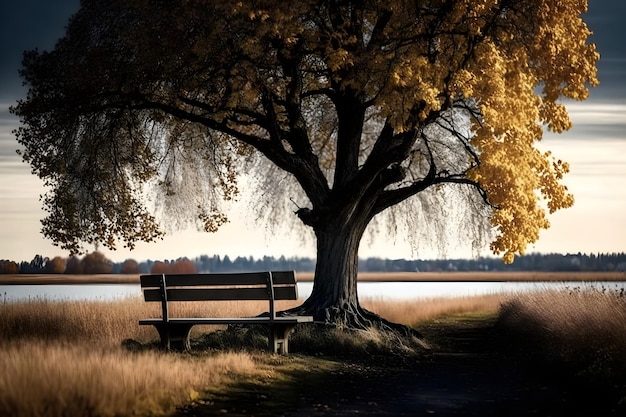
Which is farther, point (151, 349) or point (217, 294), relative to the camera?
point (217, 294)

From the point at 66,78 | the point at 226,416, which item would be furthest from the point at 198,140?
the point at 226,416

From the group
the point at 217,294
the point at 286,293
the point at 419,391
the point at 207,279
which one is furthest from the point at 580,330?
the point at 207,279

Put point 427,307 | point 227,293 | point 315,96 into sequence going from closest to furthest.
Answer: point 227,293
point 315,96
point 427,307

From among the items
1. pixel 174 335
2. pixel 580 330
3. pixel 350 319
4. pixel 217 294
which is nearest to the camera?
pixel 217 294

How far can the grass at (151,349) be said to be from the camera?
9.11m

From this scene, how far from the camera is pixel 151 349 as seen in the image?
42.8 ft

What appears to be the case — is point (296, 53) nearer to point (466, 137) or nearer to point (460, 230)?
point (466, 137)

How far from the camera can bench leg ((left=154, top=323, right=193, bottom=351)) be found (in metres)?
14.6

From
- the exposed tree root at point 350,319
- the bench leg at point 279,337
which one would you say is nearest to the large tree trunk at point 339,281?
the exposed tree root at point 350,319

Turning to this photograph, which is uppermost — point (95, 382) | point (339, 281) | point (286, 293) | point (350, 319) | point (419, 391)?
point (339, 281)

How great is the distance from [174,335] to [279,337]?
5.89 feet

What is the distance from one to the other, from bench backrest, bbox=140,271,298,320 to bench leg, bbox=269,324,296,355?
15.9 inches

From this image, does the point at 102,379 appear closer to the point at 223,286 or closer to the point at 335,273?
the point at 223,286

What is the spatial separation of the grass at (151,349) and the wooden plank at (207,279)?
1094 mm
